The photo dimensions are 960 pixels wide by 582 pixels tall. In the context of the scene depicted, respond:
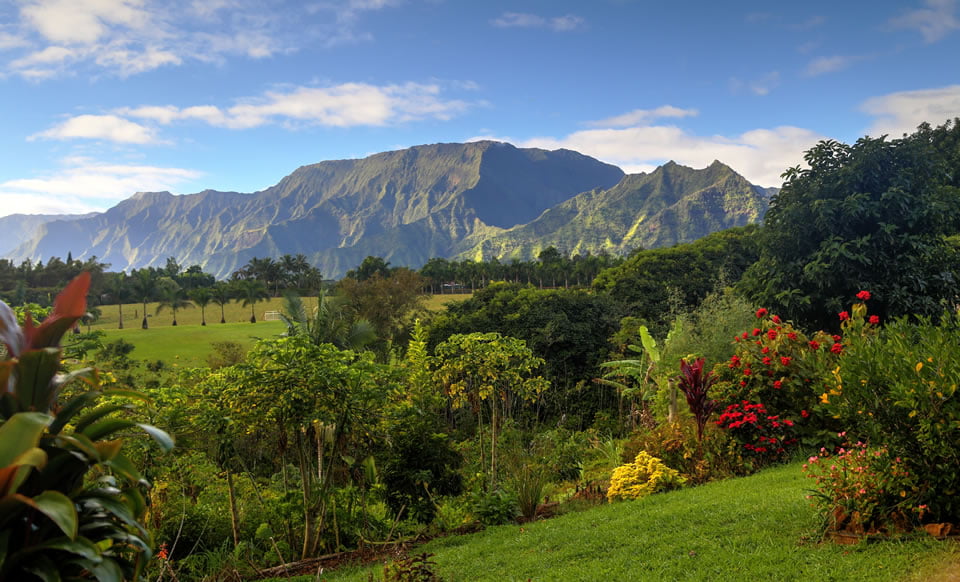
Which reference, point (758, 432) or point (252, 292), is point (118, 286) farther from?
point (758, 432)

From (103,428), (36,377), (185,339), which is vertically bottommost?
(185,339)

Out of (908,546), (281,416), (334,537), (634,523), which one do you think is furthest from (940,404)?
(334,537)

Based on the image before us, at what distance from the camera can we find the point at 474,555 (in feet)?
19.2

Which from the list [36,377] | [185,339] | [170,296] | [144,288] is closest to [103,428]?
[36,377]

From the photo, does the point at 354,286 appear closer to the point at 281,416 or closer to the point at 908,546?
the point at 281,416

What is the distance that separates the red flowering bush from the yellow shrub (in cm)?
112

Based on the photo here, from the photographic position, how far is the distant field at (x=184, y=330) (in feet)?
129

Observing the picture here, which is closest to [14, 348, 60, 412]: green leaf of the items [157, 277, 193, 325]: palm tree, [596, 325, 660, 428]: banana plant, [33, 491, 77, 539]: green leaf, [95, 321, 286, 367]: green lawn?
[33, 491, 77, 539]: green leaf

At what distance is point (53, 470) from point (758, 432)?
8438mm

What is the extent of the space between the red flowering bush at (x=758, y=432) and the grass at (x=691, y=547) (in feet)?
2.90

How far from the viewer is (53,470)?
2.28m

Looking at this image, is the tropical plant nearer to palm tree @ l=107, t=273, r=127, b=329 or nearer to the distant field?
the distant field

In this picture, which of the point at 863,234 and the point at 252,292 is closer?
the point at 863,234

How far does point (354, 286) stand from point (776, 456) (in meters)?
27.1
